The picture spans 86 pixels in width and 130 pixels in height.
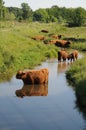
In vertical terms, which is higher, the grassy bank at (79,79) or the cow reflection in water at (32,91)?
the grassy bank at (79,79)

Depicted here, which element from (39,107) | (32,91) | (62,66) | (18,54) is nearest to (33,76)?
(32,91)

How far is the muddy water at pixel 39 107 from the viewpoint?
16.5 metres

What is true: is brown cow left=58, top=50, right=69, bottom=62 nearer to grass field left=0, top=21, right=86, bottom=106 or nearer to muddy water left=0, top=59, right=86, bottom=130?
grass field left=0, top=21, right=86, bottom=106

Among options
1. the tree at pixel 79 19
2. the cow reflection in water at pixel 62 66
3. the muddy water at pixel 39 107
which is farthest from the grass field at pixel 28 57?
the tree at pixel 79 19

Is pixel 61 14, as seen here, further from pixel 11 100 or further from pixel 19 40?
pixel 11 100

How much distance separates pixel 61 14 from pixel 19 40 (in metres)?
110

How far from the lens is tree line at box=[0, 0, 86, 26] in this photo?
261ft

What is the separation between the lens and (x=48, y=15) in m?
138

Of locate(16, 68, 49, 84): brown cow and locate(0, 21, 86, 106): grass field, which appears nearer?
locate(16, 68, 49, 84): brown cow

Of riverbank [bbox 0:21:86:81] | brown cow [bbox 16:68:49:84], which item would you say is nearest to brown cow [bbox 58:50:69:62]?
Result: riverbank [bbox 0:21:86:81]

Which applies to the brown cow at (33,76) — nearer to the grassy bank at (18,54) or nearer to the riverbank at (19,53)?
the riverbank at (19,53)

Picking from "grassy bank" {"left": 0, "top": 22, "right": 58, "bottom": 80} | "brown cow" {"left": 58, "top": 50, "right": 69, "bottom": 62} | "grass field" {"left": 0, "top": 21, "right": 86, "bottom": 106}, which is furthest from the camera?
"brown cow" {"left": 58, "top": 50, "right": 69, "bottom": 62}

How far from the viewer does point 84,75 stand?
902 inches

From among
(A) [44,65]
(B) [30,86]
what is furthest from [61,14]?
(B) [30,86]
